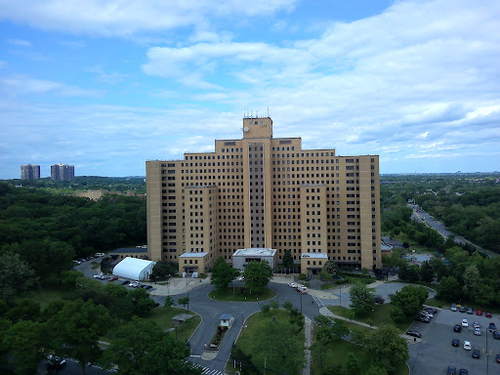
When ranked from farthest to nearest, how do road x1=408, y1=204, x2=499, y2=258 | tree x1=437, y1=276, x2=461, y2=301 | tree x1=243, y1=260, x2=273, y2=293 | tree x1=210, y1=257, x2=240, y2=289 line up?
1. road x1=408, y1=204, x2=499, y2=258
2. tree x1=210, y1=257, x2=240, y2=289
3. tree x1=243, y1=260, x2=273, y2=293
4. tree x1=437, y1=276, x2=461, y2=301

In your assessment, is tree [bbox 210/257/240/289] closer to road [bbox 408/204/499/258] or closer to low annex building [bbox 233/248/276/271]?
low annex building [bbox 233/248/276/271]

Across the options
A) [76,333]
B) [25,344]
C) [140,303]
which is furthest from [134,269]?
[25,344]

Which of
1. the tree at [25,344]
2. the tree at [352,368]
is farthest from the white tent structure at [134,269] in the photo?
the tree at [352,368]

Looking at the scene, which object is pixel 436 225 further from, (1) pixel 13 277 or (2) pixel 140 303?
(1) pixel 13 277

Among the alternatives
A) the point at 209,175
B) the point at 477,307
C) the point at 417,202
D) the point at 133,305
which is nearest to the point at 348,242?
the point at 477,307

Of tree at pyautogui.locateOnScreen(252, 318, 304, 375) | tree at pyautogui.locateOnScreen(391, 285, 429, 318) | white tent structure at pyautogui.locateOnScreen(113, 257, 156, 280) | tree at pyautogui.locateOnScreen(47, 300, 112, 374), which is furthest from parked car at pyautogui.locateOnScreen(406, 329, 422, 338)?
white tent structure at pyautogui.locateOnScreen(113, 257, 156, 280)

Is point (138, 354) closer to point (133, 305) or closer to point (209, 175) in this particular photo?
point (133, 305)

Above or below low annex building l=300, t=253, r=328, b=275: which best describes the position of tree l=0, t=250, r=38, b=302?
above
